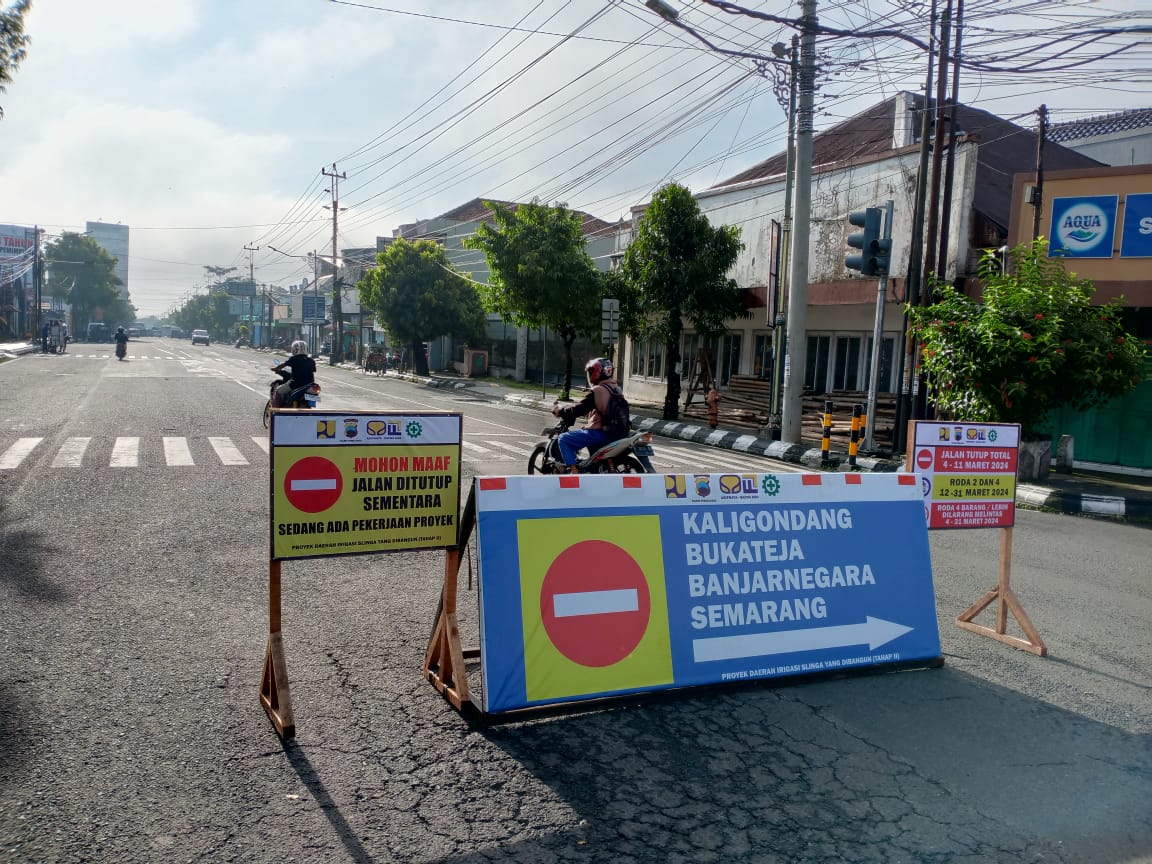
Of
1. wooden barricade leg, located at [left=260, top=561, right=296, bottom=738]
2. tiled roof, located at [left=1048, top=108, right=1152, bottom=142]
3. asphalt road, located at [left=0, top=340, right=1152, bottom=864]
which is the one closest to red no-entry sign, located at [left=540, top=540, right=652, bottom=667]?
asphalt road, located at [left=0, top=340, right=1152, bottom=864]

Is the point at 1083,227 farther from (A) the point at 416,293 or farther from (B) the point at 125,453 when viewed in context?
(A) the point at 416,293

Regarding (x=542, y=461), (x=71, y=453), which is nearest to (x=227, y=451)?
(x=71, y=453)

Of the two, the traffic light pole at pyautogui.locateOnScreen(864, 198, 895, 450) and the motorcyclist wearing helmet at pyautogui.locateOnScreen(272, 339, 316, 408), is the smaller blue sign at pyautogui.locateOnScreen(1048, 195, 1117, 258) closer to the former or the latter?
the traffic light pole at pyautogui.locateOnScreen(864, 198, 895, 450)

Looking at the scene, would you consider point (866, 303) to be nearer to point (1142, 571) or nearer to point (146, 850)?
point (1142, 571)

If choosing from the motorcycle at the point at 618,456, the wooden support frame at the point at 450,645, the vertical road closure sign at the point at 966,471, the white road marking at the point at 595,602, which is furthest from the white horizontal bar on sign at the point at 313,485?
the motorcycle at the point at 618,456

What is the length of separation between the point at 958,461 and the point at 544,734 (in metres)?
3.61

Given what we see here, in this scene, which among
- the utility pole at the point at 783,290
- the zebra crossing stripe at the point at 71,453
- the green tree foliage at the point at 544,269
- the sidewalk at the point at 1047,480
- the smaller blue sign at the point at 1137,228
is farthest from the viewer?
the green tree foliage at the point at 544,269

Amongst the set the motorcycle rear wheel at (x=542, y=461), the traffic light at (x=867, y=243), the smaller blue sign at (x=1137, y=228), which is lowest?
the motorcycle rear wheel at (x=542, y=461)

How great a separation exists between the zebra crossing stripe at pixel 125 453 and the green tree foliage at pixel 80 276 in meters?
101

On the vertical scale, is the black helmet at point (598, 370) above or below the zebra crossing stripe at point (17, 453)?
above

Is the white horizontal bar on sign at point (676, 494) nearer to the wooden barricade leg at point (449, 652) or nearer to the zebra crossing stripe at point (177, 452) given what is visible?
the wooden barricade leg at point (449, 652)

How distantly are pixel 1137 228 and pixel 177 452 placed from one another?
16517 mm

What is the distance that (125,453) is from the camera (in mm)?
12539

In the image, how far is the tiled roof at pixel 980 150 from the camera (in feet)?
67.3
